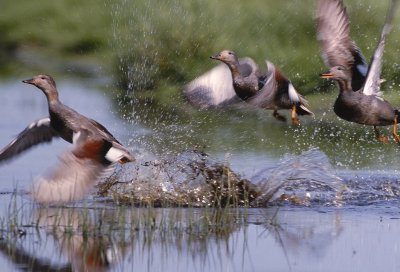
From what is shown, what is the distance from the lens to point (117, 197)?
9.88 meters

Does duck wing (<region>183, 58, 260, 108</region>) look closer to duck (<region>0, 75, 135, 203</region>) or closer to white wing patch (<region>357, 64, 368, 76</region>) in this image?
white wing patch (<region>357, 64, 368, 76</region>)

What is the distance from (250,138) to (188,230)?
16.6 feet

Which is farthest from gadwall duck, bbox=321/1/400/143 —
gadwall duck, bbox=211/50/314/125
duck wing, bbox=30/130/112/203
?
duck wing, bbox=30/130/112/203

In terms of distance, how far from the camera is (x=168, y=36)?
16.9 m

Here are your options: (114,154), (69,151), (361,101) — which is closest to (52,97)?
(114,154)

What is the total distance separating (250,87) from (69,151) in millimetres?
2252

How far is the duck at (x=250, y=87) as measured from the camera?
423 inches

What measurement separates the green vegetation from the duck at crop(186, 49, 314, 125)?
3998 millimetres

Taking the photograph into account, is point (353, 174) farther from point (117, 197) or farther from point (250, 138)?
point (117, 197)

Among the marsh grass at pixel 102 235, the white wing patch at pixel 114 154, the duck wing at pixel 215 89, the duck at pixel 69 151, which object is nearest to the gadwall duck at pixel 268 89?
the duck wing at pixel 215 89

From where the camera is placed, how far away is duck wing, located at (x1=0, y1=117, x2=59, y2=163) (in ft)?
33.1

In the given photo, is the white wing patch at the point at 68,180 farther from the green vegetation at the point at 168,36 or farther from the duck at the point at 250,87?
the green vegetation at the point at 168,36

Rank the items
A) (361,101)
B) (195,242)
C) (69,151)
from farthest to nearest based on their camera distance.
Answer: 1. (361,101)
2. (69,151)
3. (195,242)

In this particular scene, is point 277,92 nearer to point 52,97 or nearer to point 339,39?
point 339,39
